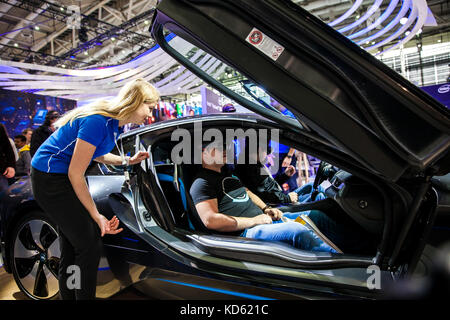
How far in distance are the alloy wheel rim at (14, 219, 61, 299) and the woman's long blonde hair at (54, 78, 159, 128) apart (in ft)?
3.25

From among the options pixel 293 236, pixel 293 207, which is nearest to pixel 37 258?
pixel 293 236

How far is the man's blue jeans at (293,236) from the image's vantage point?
159 centimetres

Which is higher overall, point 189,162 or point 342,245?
point 189,162

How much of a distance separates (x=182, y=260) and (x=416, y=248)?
3.47 ft

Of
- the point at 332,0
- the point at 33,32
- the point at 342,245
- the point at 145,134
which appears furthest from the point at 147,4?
the point at 342,245

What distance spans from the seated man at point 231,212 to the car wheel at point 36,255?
3.49 ft

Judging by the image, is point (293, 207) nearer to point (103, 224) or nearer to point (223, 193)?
point (223, 193)

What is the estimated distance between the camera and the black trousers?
147cm

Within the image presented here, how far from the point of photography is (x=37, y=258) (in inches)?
81.9

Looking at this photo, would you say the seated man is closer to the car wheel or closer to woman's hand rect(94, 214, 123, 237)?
woman's hand rect(94, 214, 123, 237)

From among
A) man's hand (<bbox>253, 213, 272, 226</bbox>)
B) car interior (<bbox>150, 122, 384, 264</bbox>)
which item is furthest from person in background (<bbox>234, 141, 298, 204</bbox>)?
man's hand (<bbox>253, 213, 272, 226</bbox>)

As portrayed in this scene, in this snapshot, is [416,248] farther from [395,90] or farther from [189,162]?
[189,162]

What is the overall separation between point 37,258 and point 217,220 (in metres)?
1.37
